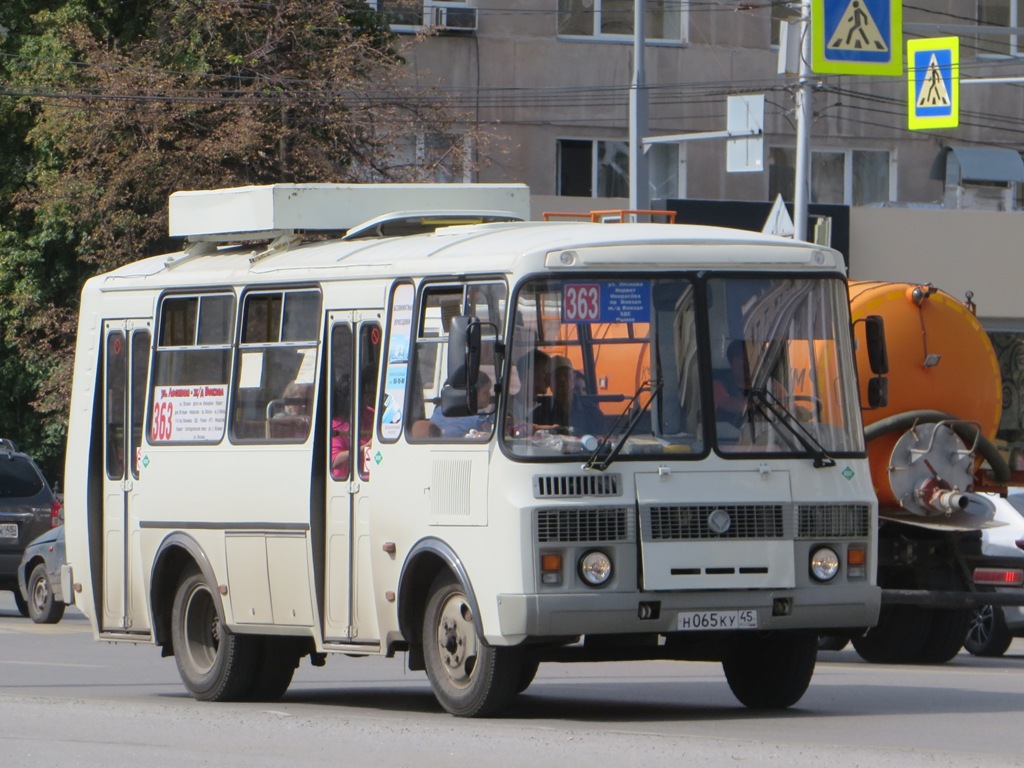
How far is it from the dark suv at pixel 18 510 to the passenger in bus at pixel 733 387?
1430cm

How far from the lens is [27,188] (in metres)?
31.3

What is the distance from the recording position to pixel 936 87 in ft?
81.6

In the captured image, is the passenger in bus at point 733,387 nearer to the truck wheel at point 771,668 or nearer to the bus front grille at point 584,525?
the bus front grille at point 584,525

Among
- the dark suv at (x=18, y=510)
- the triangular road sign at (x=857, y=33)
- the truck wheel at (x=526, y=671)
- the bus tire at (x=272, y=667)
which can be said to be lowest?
the dark suv at (x=18, y=510)

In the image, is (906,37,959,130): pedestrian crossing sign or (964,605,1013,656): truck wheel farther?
(906,37,959,130): pedestrian crossing sign

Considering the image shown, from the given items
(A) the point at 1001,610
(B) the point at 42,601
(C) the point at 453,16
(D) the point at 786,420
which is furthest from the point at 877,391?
(C) the point at 453,16

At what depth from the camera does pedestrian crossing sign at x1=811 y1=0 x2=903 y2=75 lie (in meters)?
22.2

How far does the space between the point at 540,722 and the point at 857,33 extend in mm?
13446

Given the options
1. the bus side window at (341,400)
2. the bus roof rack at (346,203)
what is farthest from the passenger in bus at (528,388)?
the bus roof rack at (346,203)

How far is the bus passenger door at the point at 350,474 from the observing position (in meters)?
11.5

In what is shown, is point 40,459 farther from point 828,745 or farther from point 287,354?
point 828,745

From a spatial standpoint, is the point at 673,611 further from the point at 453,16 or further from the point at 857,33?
the point at 453,16

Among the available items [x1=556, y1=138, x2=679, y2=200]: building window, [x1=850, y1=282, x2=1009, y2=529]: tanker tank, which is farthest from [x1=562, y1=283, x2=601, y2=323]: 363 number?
[x1=556, y1=138, x2=679, y2=200]: building window

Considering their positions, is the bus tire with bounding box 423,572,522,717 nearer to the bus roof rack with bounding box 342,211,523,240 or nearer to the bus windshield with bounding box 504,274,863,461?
the bus windshield with bounding box 504,274,863,461
